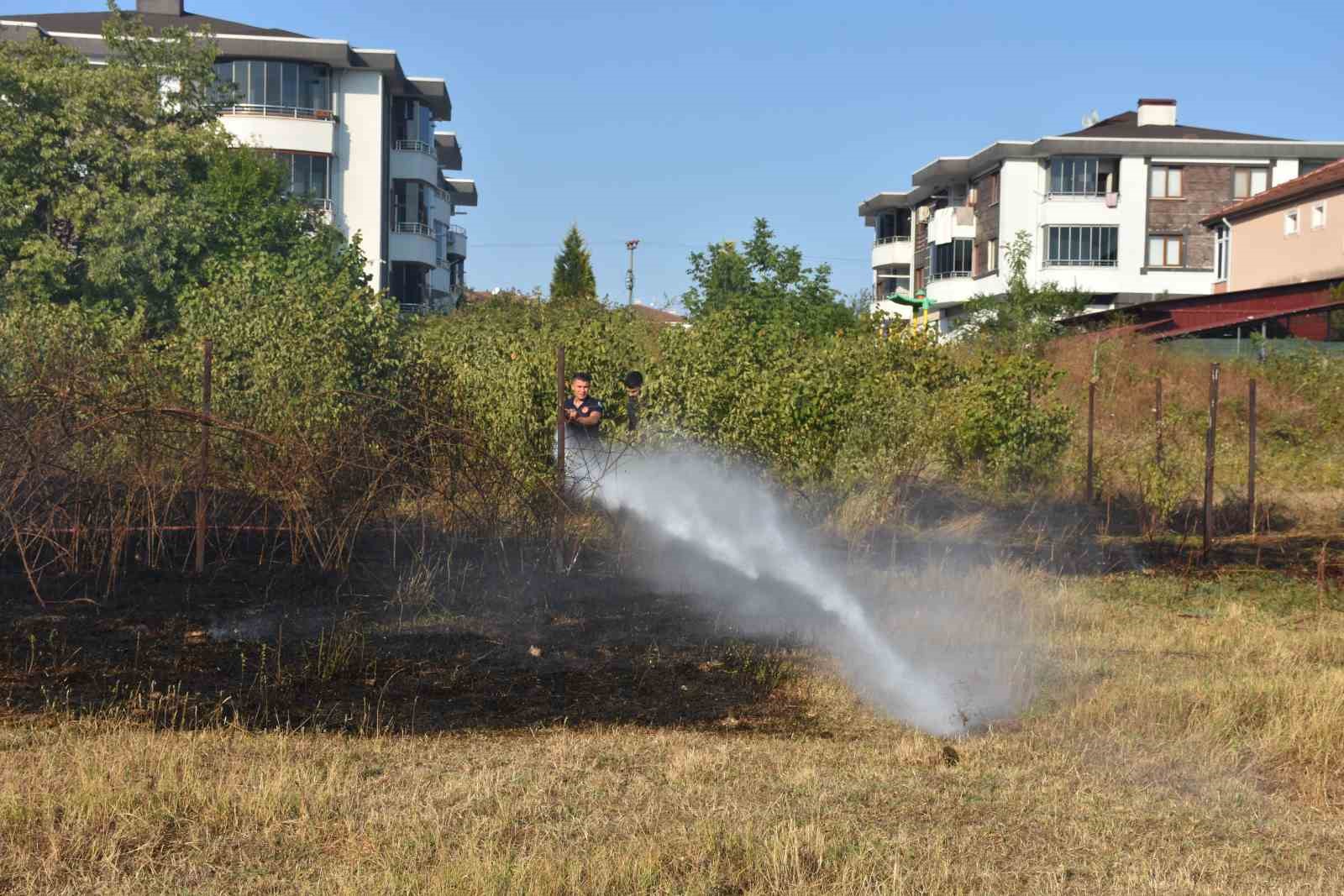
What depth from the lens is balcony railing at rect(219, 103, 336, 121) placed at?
40969mm

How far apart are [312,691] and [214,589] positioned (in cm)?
348

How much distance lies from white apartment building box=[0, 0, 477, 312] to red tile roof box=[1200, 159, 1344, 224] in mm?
29116

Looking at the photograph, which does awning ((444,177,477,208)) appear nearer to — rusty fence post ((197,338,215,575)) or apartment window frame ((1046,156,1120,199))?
apartment window frame ((1046,156,1120,199))

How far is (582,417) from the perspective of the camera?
12.8 m

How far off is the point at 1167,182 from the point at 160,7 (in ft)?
130

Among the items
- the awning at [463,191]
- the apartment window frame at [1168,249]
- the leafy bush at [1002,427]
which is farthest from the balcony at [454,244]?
the leafy bush at [1002,427]

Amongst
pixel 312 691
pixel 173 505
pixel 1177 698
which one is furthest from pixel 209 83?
pixel 1177 698

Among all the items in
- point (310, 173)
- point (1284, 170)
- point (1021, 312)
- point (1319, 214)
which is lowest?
point (1021, 312)

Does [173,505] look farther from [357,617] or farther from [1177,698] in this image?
[1177,698]

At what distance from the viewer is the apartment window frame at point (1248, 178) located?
52219mm

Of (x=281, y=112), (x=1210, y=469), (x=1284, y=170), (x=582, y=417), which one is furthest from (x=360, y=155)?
(x=1284, y=170)

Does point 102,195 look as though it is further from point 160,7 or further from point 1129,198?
point 1129,198

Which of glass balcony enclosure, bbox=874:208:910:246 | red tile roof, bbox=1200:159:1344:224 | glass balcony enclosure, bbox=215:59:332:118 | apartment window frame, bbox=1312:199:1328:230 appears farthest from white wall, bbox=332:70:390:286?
glass balcony enclosure, bbox=874:208:910:246

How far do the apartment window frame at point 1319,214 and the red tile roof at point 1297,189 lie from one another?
1.23 ft
